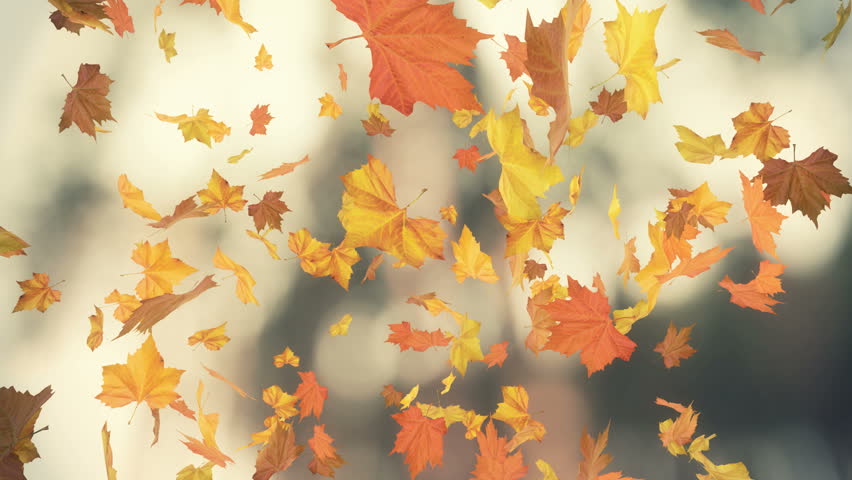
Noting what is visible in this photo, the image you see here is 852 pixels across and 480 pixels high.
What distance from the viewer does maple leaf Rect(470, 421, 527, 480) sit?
1.04m

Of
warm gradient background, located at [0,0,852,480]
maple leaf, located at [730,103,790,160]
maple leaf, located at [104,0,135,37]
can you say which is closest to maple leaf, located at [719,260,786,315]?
warm gradient background, located at [0,0,852,480]

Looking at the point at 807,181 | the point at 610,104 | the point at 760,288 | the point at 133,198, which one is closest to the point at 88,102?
the point at 133,198

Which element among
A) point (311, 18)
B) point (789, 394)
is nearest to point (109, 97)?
point (311, 18)

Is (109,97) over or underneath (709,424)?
over

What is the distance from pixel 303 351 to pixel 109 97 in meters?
0.60

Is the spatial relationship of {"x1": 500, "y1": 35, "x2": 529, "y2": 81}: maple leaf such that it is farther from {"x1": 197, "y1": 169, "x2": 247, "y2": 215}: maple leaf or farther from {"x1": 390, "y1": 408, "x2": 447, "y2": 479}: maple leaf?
{"x1": 390, "y1": 408, "x2": 447, "y2": 479}: maple leaf

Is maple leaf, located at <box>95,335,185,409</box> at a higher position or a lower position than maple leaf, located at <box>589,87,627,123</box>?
lower

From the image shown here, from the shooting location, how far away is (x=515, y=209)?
669 mm

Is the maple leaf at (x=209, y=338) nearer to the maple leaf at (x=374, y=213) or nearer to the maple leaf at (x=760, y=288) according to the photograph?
the maple leaf at (x=374, y=213)

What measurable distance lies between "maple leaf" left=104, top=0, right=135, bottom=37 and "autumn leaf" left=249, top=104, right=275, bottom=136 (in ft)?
0.88

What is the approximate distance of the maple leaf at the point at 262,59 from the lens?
3.51ft

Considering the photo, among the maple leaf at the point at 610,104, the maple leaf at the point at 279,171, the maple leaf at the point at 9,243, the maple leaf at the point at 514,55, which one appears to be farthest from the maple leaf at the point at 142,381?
the maple leaf at the point at 610,104

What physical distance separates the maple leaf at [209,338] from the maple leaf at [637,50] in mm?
829

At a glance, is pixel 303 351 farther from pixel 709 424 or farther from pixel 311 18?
pixel 709 424
